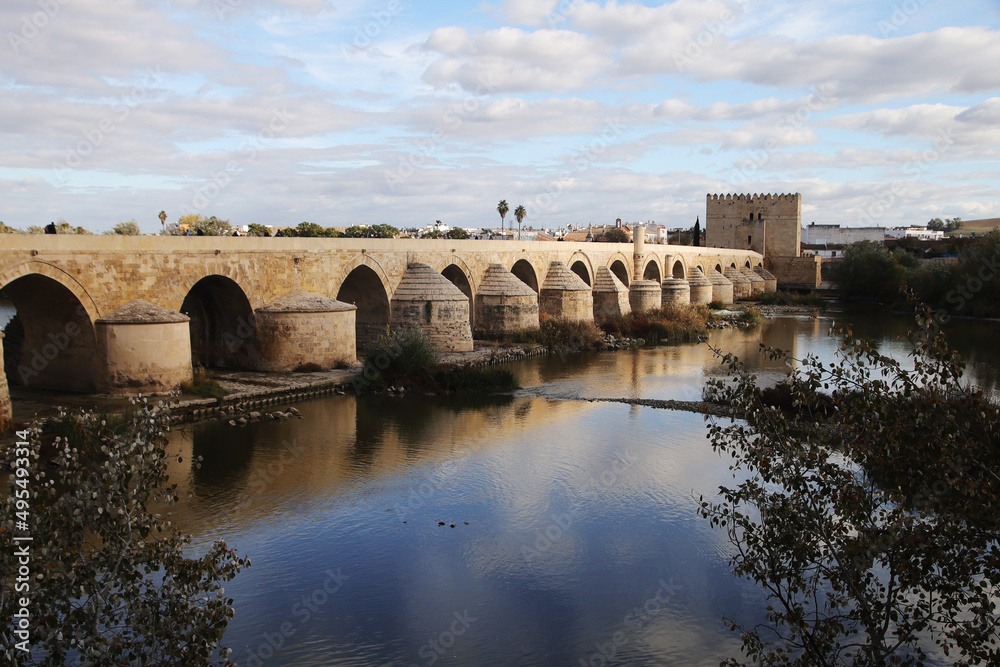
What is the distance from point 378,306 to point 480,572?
36.0 ft

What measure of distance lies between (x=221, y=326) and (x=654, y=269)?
860 inches

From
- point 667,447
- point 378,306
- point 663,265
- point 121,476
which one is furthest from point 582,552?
point 663,265

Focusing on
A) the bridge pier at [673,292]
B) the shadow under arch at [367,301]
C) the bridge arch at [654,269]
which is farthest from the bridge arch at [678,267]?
the shadow under arch at [367,301]

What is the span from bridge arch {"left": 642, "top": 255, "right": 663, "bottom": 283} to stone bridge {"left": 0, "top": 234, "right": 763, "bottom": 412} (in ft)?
41.0

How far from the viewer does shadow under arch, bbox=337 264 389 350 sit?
1620cm

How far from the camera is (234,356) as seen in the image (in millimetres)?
13523

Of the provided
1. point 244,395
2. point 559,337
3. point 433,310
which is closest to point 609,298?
point 559,337

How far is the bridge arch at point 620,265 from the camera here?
27250mm

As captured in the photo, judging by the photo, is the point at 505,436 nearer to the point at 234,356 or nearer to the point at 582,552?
the point at 582,552

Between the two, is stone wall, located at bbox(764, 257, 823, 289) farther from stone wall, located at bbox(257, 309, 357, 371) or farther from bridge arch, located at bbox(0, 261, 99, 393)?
bridge arch, located at bbox(0, 261, 99, 393)

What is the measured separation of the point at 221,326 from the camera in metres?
13.7

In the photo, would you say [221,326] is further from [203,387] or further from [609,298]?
[609,298]

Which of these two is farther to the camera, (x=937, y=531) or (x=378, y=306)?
(x=378, y=306)

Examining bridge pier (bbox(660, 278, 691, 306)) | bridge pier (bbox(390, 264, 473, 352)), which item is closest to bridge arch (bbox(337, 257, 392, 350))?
bridge pier (bbox(390, 264, 473, 352))
